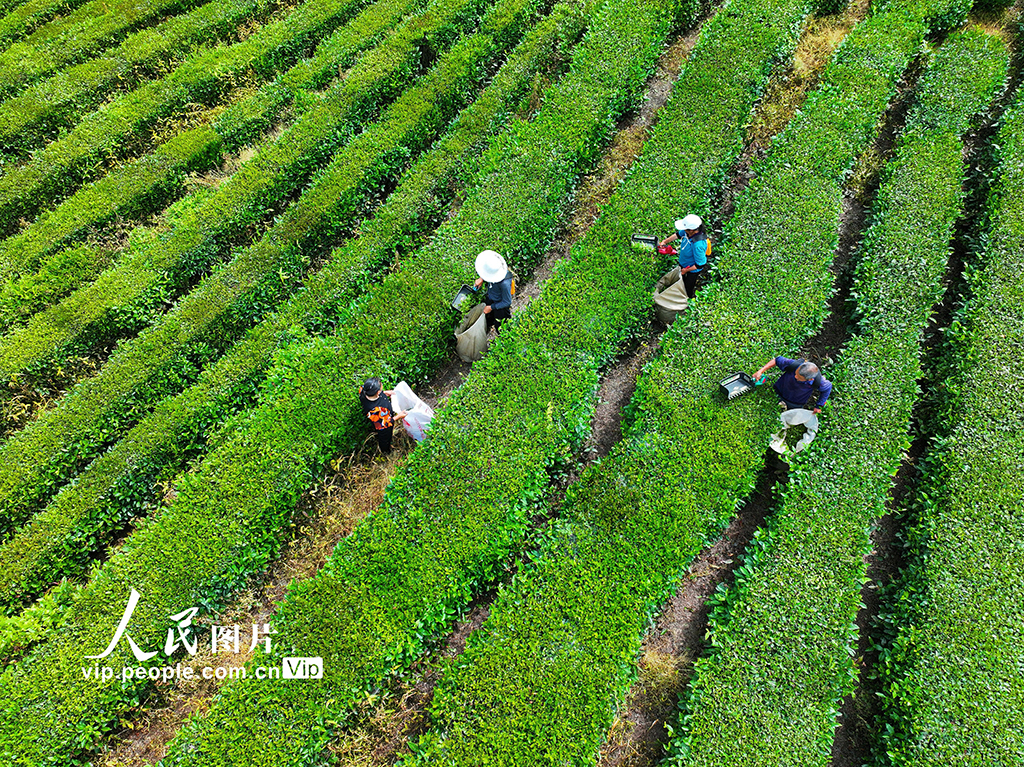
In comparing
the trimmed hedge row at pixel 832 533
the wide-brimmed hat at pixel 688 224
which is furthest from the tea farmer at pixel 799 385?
the wide-brimmed hat at pixel 688 224

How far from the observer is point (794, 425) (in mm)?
8898

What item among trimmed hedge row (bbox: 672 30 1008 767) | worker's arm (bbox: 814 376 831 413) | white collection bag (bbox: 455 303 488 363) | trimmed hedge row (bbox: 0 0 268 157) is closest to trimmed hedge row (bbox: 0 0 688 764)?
white collection bag (bbox: 455 303 488 363)

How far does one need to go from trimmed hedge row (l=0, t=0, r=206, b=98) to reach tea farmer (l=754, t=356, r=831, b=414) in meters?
21.4

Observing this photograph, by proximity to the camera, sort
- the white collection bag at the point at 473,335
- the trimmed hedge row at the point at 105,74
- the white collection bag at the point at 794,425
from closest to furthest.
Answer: the white collection bag at the point at 794,425, the white collection bag at the point at 473,335, the trimmed hedge row at the point at 105,74

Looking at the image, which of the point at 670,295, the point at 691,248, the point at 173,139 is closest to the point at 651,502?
the point at 670,295

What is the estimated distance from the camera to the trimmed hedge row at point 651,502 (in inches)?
272

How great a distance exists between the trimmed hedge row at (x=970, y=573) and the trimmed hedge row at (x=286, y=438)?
18.8ft

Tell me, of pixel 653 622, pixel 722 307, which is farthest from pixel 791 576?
pixel 722 307

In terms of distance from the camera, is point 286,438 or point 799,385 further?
point 286,438

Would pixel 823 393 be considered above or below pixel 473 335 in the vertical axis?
below

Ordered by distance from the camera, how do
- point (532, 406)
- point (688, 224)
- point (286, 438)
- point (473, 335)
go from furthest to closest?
point (473, 335) → point (688, 224) → point (286, 438) → point (532, 406)

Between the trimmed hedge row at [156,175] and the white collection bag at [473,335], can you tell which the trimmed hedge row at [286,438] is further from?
the trimmed hedge row at [156,175]

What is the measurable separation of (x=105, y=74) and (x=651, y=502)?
1911cm

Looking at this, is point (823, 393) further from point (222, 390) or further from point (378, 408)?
point (222, 390)
